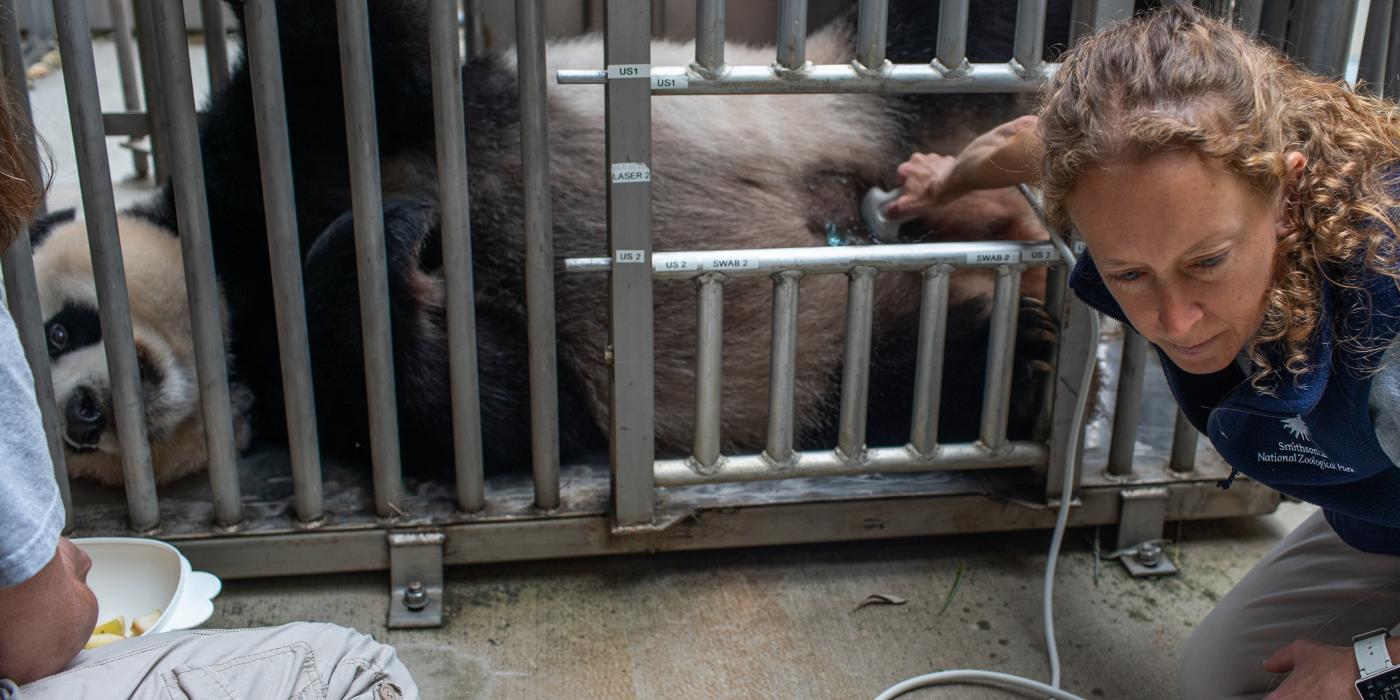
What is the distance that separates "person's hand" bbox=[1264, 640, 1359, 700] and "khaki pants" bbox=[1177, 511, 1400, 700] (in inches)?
6.2

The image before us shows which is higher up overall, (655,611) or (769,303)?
(769,303)

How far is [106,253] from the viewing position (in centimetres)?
216

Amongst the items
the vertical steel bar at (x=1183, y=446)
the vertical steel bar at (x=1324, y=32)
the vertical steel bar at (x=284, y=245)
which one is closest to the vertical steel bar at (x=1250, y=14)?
the vertical steel bar at (x=1324, y=32)

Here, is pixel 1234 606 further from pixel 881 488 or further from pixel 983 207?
pixel 983 207

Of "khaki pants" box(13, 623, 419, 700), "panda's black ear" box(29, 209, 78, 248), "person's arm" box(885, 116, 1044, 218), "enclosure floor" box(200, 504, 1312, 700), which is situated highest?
"person's arm" box(885, 116, 1044, 218)

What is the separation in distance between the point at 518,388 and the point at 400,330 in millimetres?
267

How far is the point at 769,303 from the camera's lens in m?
2.78

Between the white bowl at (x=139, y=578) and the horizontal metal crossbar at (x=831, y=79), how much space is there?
1059mm

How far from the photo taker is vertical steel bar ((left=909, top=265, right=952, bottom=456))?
2.30 m

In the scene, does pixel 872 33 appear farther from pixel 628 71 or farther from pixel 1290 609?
pixel 1290 609

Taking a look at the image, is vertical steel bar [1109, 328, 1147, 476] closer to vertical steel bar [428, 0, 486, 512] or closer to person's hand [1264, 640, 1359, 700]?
person's hand [1264, 640, 1359, 700]

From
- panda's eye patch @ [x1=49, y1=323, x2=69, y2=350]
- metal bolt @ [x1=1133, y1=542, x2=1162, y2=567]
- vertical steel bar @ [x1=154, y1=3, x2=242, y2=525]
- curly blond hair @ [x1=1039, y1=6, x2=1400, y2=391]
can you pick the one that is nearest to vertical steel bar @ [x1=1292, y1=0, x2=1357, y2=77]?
curly blond hair @ [x1=1039, y1=6, x2=1400, y2=391]

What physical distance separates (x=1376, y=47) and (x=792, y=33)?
3.67ft

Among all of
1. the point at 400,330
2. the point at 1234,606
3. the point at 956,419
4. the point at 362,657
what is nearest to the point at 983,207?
the point at 956,419
